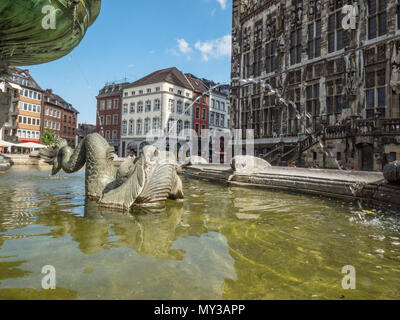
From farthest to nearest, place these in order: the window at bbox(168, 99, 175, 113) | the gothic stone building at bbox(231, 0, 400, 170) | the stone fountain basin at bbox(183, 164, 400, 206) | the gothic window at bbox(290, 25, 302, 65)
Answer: the window at bbox(168, 99, 175, 113)
the gothic window at bbox(290, 25, 302, 65)
the gothic stone building at bbox(231, 0, 400, 170)
the stone fountain basin at bbox(183, 164, 400, 206)

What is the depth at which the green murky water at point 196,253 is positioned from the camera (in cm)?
190

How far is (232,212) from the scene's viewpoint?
4879 mm

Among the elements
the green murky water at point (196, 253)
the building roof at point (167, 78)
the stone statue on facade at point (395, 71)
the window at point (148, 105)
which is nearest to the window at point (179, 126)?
the window at point (148, 105)

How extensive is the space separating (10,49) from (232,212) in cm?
419

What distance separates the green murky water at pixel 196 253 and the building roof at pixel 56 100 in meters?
61.4

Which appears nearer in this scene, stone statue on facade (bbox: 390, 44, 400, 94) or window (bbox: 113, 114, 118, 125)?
stone statue on facade (bbox: 390, 44, 400, 94)

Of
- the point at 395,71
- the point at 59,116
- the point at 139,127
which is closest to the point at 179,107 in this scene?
the point at 139,127

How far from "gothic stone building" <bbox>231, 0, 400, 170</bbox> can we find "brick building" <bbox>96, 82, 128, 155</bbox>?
3052 cm

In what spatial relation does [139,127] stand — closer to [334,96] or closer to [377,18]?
[334,96]

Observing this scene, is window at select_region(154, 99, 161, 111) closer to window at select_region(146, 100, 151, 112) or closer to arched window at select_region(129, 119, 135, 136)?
window at select_region(146, 100, 151, 112)

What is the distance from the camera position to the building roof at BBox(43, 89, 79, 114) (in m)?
58.1

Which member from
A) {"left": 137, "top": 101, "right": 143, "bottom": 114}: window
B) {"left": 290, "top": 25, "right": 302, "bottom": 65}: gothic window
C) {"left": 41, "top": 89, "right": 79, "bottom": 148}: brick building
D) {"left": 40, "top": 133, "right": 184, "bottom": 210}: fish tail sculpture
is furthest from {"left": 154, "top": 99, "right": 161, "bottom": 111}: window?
{"left": 40, "top": 133, "right": 184, "bottom": 210}: fish tail sculpture

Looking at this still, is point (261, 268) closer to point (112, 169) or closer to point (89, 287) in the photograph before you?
point (89, 287)

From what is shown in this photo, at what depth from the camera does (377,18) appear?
17.0m
